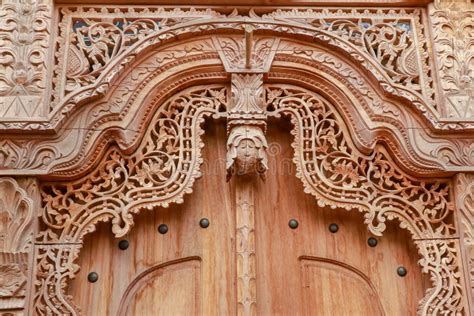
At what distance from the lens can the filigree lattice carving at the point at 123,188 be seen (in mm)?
2949

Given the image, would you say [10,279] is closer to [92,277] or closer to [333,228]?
[92,277]

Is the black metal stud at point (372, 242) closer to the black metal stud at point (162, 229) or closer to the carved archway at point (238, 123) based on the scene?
the carved archway at point (238, 123)

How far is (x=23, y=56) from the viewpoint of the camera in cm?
326

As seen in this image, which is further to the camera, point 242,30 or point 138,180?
point 242,30

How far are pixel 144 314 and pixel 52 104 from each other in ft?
3.53

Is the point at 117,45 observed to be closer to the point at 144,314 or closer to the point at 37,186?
the point at 37,186

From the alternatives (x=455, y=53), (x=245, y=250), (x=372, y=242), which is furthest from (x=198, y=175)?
(x=455, y=53)

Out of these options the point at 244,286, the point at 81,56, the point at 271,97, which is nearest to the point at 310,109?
the point at 271,97

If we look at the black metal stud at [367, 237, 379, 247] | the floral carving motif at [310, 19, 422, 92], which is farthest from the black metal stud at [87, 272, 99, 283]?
the floral carving motif at [310, 19, 422, 92]

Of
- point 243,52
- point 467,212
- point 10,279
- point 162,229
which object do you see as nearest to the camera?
point 10,279

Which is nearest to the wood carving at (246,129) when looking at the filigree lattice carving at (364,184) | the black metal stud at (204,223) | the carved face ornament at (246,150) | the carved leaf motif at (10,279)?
the carved face ornament at (246,150)

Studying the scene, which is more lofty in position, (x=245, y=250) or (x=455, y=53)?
(x=455, y=53)

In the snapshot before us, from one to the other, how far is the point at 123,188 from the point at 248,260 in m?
0.67

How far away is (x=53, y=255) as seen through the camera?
2.97m
